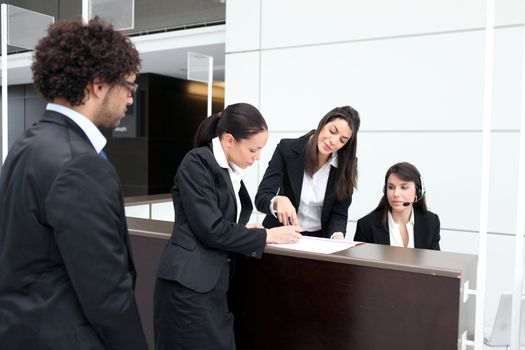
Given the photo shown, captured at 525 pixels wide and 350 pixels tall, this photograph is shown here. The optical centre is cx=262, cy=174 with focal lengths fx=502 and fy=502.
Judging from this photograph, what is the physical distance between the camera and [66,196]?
39.9 inches

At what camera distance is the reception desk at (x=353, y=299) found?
59.5 inches

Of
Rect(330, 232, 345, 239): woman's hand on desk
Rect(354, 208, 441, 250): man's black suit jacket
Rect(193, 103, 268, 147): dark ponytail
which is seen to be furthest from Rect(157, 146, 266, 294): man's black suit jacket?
Rect(354, 208, 441, 250): man's black suit jacket

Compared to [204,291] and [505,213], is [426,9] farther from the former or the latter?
[204,291]

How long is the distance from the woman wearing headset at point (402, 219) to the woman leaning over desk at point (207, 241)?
911mm

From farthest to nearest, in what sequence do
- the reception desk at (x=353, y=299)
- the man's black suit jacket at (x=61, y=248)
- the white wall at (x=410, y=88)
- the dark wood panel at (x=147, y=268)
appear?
1. the white wall at (x=410, y=88)
2. the dark wood panel at (x=147, y=268)
3. the reception desk at (x=353, y=299)
4. the man's black suit jacket at (x=61, y=248)

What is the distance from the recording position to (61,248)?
1035 mm

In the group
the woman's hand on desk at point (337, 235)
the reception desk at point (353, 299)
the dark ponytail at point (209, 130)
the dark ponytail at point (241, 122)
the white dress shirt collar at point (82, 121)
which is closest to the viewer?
the white dress shirt collar at point (82, 121)

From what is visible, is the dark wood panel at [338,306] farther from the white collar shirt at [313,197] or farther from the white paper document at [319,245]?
the white collar shirt at [313,197]

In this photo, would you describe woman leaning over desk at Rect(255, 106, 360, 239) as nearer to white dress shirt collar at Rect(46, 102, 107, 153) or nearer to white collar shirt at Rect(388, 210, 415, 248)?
white collar shirt at Rect(388, 210, 415, 248)

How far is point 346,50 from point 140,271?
303cm

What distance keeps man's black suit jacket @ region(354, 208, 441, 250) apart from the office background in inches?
63.5

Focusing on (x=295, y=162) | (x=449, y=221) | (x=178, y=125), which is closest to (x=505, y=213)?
(x=449, y=221)

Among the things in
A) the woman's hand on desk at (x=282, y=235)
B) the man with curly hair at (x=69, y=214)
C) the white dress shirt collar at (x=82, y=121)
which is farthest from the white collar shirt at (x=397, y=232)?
the white dress shirt collar at (x=82, y=121)

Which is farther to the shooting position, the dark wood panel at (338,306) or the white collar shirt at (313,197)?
the white collar shirt at (313,197)
